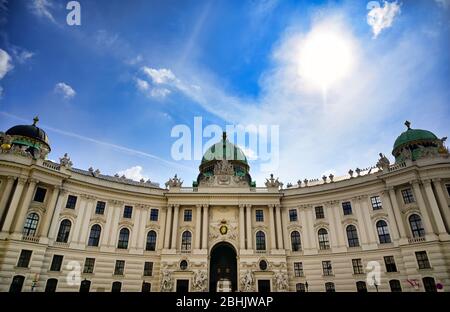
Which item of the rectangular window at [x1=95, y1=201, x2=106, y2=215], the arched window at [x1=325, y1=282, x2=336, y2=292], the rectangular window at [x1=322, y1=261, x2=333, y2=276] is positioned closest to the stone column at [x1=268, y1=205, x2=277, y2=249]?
the rectangular window at [x1=322, y1=261, x2=333, y2=276]

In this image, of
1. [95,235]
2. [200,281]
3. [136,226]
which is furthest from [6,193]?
[200,281]

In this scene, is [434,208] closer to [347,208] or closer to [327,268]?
[347,208]

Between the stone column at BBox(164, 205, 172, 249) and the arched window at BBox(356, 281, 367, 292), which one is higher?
the stone column at BBox(164, 205, 172, 249)

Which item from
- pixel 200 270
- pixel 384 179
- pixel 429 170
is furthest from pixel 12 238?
pixel 429 170

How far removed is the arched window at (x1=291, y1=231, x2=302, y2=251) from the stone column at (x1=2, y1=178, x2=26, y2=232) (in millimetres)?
40027

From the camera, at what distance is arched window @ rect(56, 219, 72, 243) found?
124ft

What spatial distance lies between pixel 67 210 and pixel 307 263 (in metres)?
37.1

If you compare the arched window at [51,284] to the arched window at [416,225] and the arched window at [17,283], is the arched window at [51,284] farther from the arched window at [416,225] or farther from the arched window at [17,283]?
the arched window at [416,225]

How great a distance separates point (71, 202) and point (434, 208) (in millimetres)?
51083

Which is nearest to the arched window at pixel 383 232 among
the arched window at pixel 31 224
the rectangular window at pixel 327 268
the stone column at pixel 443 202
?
the stone column at pixel 443 202

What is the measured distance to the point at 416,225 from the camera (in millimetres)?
35938

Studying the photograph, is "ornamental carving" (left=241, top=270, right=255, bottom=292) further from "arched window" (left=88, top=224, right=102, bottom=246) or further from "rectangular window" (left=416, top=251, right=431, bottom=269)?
"arched window" (left=88, top=224, right=102, bottom=246)

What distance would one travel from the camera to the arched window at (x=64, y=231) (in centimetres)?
3785

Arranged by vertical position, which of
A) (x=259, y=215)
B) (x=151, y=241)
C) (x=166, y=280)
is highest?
(x=259, y=215)
